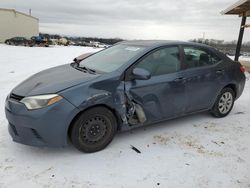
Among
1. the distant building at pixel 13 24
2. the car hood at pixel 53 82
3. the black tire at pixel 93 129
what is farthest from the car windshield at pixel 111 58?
the distant building at pixel 13 24

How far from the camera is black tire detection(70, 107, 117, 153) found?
307cm

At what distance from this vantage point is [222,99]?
15.3 feet

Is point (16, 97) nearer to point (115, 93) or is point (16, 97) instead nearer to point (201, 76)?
point (115, 93)

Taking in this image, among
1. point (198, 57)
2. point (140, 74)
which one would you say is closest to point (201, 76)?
point (198, 57)

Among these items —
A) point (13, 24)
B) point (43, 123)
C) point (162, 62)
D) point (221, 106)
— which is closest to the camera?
point (43, 123)

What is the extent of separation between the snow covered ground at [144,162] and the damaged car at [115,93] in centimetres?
26

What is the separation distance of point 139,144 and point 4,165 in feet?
5.82

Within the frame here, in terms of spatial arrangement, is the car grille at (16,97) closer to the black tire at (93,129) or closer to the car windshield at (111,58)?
the black tire at (93,129)

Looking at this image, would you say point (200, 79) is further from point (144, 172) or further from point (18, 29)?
point (18, 29)

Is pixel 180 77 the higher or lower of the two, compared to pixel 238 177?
higher

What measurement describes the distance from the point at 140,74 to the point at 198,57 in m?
1.43

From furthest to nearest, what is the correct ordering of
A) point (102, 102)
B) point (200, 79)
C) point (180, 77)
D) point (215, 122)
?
point (215, 122) < point (200, 79) < point (180, 77) < point (102, 102)

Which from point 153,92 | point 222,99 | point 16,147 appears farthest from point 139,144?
point 222,99

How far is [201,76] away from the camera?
416 cm
